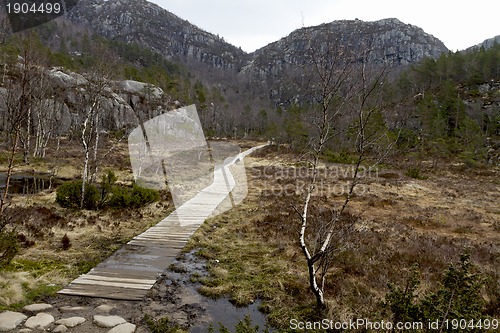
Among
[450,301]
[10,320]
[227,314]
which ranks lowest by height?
[227,314]

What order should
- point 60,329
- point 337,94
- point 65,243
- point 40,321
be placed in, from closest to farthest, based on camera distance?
point 60,329
point 40,321
point 337,94
point 65,243

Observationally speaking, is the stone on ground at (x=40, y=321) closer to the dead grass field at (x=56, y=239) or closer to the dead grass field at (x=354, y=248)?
the dead grass field at (x=56, y=239)

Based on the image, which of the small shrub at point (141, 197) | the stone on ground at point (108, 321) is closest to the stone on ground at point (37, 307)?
the stone on ground at point (108, 321)

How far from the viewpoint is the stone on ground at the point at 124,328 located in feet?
16.3

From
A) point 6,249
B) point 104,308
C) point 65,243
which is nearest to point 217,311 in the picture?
point 104,308

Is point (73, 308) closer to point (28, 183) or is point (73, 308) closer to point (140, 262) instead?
point (140, 262)

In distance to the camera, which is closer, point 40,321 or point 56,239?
point 40,321

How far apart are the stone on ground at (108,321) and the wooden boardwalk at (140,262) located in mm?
761

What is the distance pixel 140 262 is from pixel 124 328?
10.0ft

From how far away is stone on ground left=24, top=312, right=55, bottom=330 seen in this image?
16.1ft

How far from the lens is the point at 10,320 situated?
16.1 feet

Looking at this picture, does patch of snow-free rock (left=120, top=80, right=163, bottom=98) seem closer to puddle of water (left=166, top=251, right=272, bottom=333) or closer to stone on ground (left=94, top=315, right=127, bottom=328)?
puddle of water (left=166, top=251, right=272, bottom=333)

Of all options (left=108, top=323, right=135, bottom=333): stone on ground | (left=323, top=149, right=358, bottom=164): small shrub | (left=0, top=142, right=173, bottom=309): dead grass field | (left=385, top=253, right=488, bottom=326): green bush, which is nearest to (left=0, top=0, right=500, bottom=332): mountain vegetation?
(left=385, top=253, right=488, bottom=326): green bush

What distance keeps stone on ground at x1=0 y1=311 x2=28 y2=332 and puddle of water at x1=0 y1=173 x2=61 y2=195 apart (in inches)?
538
